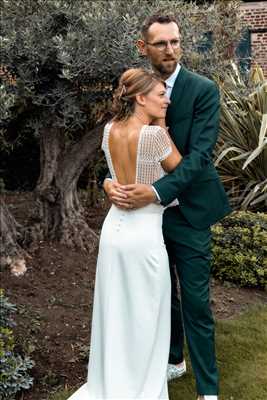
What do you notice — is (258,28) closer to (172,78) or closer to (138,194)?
(172,78)

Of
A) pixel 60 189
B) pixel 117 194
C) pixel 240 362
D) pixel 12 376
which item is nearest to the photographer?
pixel 117 194

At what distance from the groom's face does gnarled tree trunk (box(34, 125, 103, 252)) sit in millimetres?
2948

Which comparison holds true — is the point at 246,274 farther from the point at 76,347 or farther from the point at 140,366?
the point at 140,366

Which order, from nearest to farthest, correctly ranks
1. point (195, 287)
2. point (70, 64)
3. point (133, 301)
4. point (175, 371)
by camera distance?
1. point (133, 301)
2. point (195, 287)
3. point (175, 371)
4. point (70, 64)

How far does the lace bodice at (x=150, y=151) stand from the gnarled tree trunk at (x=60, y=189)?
3139 millimetres

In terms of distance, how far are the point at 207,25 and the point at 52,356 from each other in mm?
3689

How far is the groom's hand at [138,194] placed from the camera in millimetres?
3010

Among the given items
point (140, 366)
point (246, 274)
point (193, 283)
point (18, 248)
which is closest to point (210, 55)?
point (246, 274)

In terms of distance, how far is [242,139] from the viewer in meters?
7.50

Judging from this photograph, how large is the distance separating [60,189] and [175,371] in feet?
8.88

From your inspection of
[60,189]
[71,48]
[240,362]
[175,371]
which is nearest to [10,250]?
[60,189]

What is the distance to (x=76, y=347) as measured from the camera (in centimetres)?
443

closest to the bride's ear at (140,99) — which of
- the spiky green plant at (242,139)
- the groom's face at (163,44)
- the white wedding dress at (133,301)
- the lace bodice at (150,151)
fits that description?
the lace bodice at (150,151)

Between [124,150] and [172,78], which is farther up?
[172,78]
